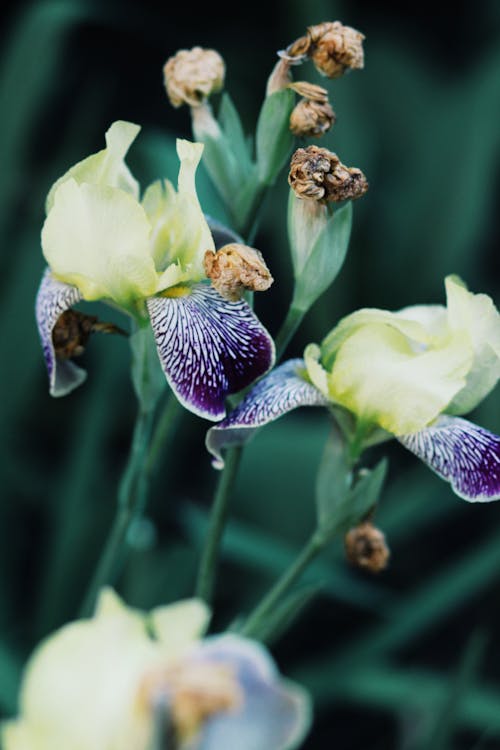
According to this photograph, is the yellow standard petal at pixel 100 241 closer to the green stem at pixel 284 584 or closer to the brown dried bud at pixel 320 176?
the brown dried bud at pixel 320 176

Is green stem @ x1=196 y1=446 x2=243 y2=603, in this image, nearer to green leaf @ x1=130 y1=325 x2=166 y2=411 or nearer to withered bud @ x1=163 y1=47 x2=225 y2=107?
green leaf @ x1=130 y1=325 x2=166 y2=411

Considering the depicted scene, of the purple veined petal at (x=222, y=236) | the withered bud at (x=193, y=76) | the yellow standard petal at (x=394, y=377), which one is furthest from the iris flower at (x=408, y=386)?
the withered bud at (x=193, y=76)

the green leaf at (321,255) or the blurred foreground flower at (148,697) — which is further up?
the green leaf at (321,255)

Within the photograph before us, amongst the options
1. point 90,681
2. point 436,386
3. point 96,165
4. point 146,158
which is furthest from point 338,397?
point 146,158

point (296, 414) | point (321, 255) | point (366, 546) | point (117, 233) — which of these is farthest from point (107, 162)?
point (296, 414)

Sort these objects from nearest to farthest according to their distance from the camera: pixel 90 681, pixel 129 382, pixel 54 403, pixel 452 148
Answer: pixel 90 681
pixel 129 382
pixel 54 403
pixel 452 148

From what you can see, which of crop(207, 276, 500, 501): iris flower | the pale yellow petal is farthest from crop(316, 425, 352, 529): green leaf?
the pale yellow petal

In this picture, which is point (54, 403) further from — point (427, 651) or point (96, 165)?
point (96, 165)
